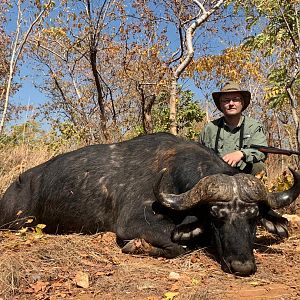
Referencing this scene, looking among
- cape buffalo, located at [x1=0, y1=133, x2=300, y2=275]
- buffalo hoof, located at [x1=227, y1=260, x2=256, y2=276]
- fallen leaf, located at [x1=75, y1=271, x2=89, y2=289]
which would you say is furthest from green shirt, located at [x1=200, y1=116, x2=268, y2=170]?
fallen leaf, located at [x1=75, y1=271, x2=89, y2=289]

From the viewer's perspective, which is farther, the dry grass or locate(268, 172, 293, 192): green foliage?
locate(268, 172, 293, 192): green foliage

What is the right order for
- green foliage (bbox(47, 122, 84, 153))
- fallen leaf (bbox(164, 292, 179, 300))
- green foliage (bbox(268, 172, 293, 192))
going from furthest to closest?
green foliage (bbox(47, 122, 84, 153)) < green foliage (bbox(268, 172, 293, 192)) < fallen leaf (bbox(164, 292, 179, 300))

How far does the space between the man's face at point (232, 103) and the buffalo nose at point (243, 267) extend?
2826mm

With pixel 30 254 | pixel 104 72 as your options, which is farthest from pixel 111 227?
pixel 104 72

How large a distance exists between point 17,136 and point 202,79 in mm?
9173

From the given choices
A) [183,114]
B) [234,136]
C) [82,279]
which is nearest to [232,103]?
[234,136]

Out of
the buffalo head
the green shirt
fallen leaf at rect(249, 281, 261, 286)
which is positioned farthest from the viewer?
the green shirt

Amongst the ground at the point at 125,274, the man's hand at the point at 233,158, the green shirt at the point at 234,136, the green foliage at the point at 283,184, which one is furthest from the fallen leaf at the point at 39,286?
the green foliage at the point at 283,184

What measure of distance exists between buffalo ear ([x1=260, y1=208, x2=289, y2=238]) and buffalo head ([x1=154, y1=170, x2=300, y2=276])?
0.21m

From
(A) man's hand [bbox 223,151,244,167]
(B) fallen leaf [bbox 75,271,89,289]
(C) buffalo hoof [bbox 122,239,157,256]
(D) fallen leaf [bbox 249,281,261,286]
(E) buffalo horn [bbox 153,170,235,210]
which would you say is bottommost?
(D) fallen leaf [bbox 249,281,261,286]

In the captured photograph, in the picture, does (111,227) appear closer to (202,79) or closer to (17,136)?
(17,136)

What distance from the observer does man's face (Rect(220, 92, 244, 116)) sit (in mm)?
5766

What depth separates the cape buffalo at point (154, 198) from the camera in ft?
11.8

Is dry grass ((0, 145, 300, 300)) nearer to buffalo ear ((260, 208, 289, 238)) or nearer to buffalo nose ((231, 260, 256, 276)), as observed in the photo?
buffalo nose ((231, 260, 256, 276))
